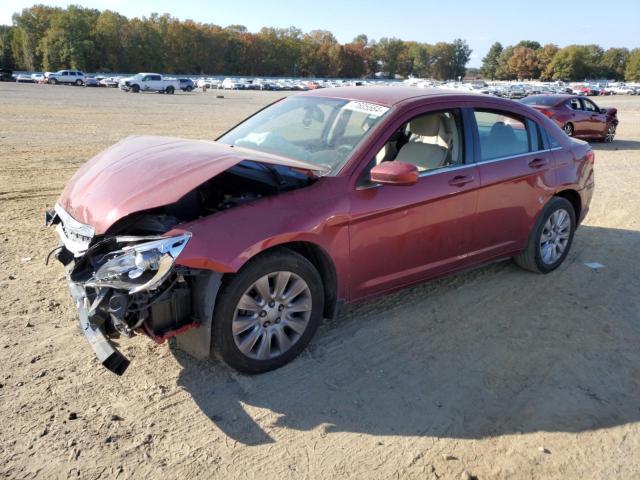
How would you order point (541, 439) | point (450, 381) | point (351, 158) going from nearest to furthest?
1. point (541, 439)
2. point (450, 381)
3. point (351, 158)

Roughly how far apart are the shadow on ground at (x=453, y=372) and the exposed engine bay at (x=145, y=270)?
1.90 feet

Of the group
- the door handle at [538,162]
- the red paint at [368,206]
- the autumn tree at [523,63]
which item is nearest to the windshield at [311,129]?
the red paint at [368,206]

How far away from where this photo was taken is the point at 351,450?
305 cm

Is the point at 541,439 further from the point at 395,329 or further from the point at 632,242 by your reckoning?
the point at 632,242

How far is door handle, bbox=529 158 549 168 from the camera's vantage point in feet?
17.1

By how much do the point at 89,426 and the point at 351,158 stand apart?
238 centimetres

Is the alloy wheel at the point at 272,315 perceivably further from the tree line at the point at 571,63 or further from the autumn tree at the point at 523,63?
the autumn tree at the point at 523,63

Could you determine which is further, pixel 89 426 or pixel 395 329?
pixel 395 329

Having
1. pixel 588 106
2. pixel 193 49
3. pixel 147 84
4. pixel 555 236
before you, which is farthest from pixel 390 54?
pixel 555 236

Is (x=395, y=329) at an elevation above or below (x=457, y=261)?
below

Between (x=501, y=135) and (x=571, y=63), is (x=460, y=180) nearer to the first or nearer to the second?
(x=501, y=135)

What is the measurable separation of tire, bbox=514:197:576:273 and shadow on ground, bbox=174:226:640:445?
361 millimetres

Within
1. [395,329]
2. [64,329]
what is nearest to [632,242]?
[395,329]

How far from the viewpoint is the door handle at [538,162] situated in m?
5.20
